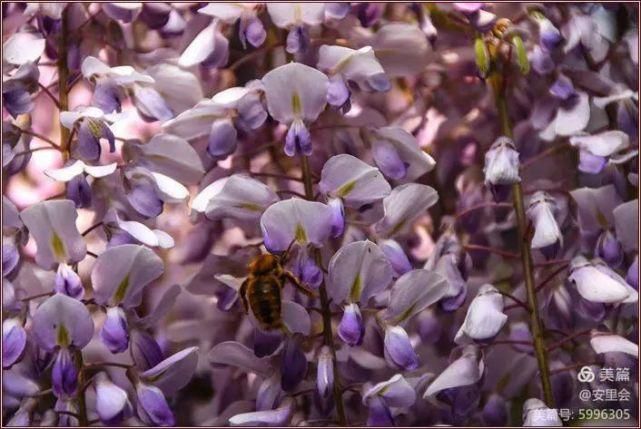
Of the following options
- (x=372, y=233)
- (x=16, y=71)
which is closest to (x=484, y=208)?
(x=372, y=233)

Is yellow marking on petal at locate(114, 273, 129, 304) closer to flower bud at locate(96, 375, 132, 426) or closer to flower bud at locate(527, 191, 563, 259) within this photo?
flower bud at locate(96, 375, 132, 426)

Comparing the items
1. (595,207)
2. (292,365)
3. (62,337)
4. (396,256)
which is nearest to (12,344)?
(62,337)

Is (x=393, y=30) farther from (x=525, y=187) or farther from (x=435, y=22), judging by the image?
(x=525, y=187)

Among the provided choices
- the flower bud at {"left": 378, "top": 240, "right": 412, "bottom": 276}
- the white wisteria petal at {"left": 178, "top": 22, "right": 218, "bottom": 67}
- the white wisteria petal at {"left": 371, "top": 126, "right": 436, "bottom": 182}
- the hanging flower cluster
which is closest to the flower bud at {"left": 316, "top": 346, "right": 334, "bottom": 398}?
the hanging flower cluster

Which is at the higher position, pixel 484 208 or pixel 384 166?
pixel 384 166

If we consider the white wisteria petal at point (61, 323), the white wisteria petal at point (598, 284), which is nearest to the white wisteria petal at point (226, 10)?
the white wisteria petal at point (61, 323)

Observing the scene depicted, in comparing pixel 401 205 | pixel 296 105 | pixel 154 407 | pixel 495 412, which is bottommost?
pixel 495 412

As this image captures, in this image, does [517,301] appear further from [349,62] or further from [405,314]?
[349,62]
